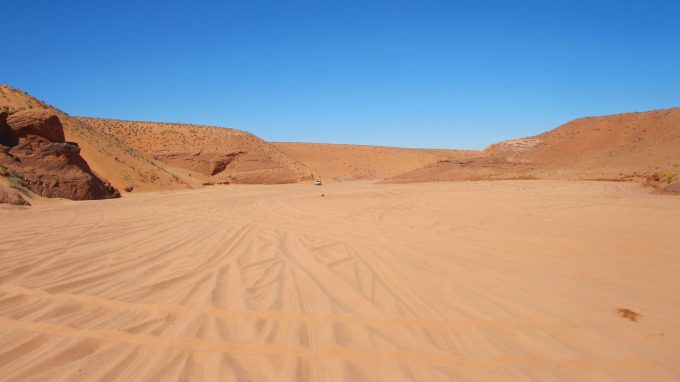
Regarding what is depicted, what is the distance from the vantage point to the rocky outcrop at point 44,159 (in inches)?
479

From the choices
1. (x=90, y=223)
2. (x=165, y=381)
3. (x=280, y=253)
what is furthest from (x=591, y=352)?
(x=90, y=223)

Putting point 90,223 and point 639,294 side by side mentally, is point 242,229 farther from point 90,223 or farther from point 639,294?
point 639,294

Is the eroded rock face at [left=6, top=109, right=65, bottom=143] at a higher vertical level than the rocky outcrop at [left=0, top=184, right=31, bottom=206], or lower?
higher

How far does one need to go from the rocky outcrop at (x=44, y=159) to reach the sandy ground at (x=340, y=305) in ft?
25.6

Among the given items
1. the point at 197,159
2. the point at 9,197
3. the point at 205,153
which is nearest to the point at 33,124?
the point at 9,197

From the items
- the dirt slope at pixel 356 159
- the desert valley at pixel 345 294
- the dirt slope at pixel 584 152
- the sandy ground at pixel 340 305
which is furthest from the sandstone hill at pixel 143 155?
the dirt slope at pixel 356 159

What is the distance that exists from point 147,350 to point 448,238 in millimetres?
4153

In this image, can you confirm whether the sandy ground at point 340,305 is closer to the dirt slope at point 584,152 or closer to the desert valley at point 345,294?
the desert valley at point 345,294

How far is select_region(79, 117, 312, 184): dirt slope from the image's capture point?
32.6 m

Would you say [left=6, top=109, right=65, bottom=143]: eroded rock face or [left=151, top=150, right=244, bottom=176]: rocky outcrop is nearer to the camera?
[left=6, top=109, right=65, bottom=143]: eroded rock face

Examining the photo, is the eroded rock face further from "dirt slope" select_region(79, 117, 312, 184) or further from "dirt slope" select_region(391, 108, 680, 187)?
"dirt slope" select_region(391, 108, 680, 187)

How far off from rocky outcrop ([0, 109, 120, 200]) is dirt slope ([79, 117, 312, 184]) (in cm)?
1584

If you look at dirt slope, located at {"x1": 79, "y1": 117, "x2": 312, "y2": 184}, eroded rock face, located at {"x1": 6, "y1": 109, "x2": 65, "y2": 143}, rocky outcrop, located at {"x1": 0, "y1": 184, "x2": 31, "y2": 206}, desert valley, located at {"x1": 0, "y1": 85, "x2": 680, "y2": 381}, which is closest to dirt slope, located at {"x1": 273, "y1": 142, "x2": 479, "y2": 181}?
dirt slope, located at {"x1": 79, "y1": 117, "x2": 312, "y2": 184}

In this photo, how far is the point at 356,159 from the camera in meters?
65.2
